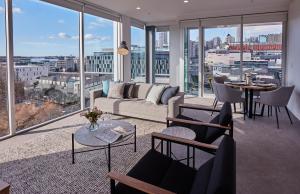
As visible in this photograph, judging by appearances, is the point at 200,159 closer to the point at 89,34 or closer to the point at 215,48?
the point at 89,34

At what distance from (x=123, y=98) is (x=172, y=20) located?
173 inches

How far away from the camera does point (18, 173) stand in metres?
2.81

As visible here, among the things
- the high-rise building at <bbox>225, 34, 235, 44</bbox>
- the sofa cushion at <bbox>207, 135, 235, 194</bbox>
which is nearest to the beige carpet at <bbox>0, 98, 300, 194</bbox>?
the sofa cushion at <bbox>207, 135, 235, 194</bbox>

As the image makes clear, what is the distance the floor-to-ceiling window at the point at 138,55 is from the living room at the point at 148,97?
0.04 meters

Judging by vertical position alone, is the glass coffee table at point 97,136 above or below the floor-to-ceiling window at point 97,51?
below

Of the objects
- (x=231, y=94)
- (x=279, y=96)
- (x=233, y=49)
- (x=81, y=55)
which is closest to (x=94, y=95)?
(x=81, y=55)

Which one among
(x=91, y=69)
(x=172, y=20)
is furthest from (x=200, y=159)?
(x=172, y=20)

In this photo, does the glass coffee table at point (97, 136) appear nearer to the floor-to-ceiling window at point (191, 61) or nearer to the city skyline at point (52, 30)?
the city skyline at point (52, 30)

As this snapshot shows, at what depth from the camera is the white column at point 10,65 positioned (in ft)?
13.2

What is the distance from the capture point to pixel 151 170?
2004mm

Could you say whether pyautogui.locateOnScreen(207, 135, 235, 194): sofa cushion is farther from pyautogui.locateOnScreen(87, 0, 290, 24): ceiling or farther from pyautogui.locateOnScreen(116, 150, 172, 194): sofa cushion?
pyautogui.locateOnScreen(87, 0, 290, 24): ceiling

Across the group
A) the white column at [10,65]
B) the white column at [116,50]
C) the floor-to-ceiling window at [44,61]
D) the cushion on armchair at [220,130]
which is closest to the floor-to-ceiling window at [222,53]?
the white column at [116,50]

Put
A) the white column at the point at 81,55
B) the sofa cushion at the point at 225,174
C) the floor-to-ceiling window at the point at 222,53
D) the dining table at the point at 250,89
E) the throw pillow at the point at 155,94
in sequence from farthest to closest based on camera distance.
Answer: the floor-to-ceiling window at the point at 222,53 → the white column at the point at 81,55 → the dining table at the point at 250,89 → the throw pillow at the point at 155,94 → the sofa cushion at the point at 225,174

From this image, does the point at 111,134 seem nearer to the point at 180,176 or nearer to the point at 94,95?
the point at 180,176
